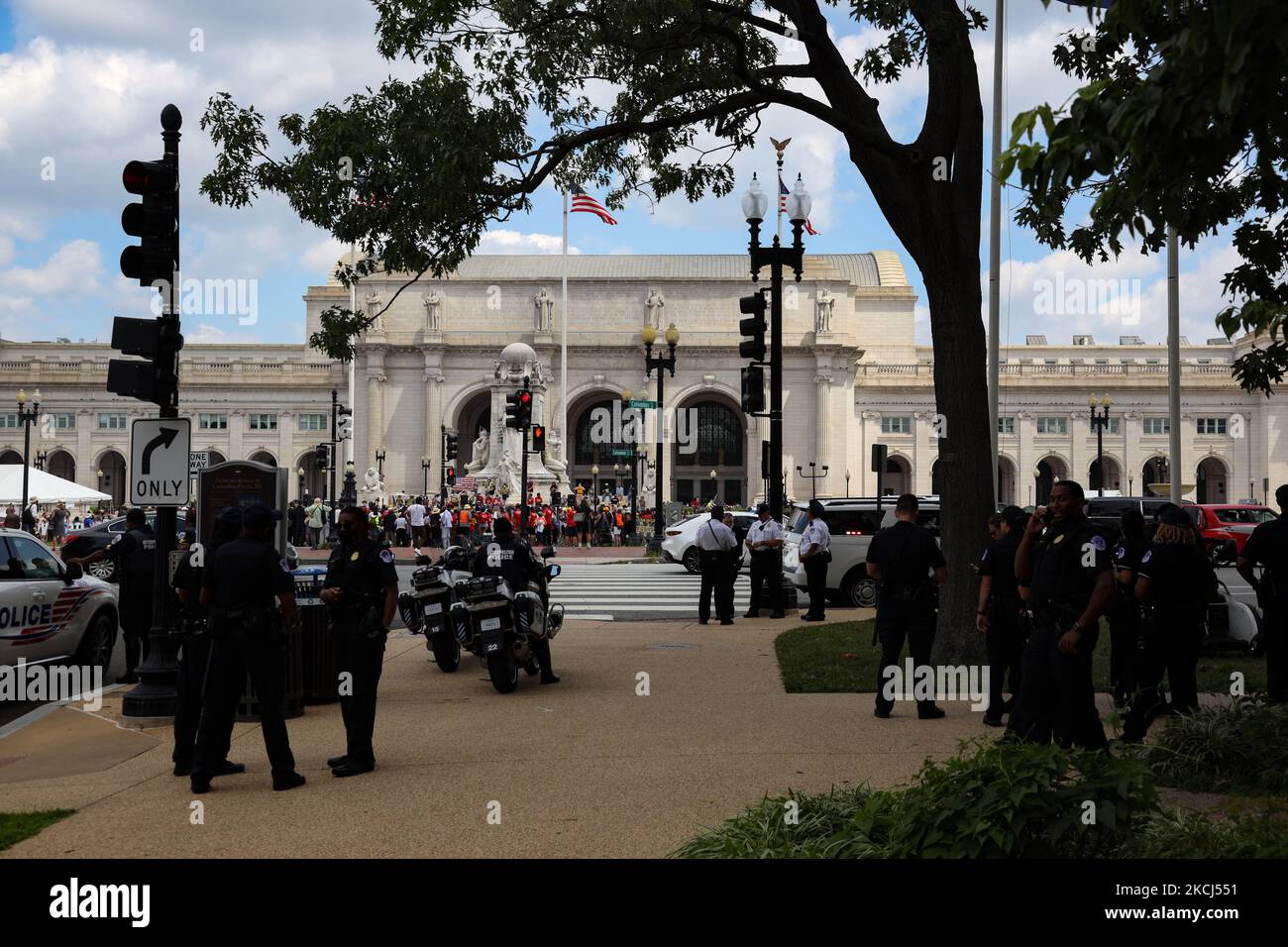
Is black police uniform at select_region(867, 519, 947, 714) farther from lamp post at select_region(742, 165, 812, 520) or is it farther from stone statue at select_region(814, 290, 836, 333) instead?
stone statue at select_region(814, 290, 836, 333)

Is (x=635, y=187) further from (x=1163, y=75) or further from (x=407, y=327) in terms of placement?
(x=407, y=327)

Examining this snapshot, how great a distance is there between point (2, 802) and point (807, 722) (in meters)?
5.84

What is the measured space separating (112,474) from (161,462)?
91066mm

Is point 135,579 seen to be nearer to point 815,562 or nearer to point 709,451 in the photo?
point 815,562

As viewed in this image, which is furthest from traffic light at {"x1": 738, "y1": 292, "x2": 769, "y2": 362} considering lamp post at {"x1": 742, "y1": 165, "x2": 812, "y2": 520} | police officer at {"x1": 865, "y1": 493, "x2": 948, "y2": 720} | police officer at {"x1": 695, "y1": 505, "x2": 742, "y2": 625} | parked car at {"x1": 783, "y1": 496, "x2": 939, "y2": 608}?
police officer at {"x1": 865, "y1": 493, "x2": 948, "y2": 720}

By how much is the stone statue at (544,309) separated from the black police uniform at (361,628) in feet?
254

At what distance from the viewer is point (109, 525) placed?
34219 mm

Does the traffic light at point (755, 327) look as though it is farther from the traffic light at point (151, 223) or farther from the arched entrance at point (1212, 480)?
the arched entrance at point (1212, 480)

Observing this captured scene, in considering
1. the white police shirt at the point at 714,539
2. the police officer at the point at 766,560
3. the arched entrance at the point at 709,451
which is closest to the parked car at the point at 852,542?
the police officer at the point at 766,560

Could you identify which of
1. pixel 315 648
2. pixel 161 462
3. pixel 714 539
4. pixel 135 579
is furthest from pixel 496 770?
pixel 714 539

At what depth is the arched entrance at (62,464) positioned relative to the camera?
9000 centimetres

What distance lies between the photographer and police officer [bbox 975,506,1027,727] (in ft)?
30.6

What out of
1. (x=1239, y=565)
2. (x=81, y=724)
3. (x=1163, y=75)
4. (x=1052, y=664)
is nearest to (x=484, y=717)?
(x=81, y=724)

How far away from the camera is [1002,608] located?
943 cm
